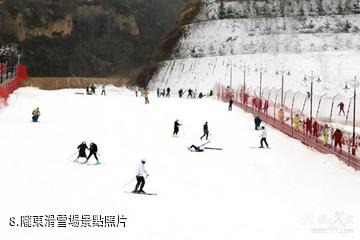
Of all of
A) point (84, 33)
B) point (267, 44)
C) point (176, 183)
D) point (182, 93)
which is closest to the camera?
point (176, 183)

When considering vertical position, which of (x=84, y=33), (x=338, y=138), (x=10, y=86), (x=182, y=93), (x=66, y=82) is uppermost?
(x=84, y=33)

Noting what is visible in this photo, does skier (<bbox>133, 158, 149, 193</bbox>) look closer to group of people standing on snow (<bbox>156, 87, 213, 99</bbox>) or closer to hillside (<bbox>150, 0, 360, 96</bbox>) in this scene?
group of people standing on snow (<bbox>156, 87, 213, 99</bbox>)

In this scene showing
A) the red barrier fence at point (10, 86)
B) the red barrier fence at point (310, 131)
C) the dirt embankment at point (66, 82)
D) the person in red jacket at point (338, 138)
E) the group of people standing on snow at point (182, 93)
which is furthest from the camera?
the dirt embankment at point (66, 82)

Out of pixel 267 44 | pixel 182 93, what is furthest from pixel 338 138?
pixel 267 44

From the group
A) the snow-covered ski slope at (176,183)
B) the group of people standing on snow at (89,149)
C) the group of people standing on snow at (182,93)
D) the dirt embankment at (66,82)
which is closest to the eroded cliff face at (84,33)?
the dirt embankment at (66,82)

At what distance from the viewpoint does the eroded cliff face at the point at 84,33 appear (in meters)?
124

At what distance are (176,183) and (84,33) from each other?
11320cm

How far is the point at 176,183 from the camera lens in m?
24.2

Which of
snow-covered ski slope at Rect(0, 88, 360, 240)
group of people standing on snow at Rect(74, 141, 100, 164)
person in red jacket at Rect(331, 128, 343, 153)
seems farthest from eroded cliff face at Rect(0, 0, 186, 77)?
group of people standing on snow at Rect(74, 141, 100, 164)

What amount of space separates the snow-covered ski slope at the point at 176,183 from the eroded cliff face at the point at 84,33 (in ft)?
275

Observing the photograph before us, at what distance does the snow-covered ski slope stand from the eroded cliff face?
8382 centimetres

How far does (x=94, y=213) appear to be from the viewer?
60.3 ft

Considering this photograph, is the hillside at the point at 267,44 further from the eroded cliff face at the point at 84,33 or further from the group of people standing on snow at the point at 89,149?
the group of people standing on snow at the point at 89,149

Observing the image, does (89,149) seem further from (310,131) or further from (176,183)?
(310,131)
